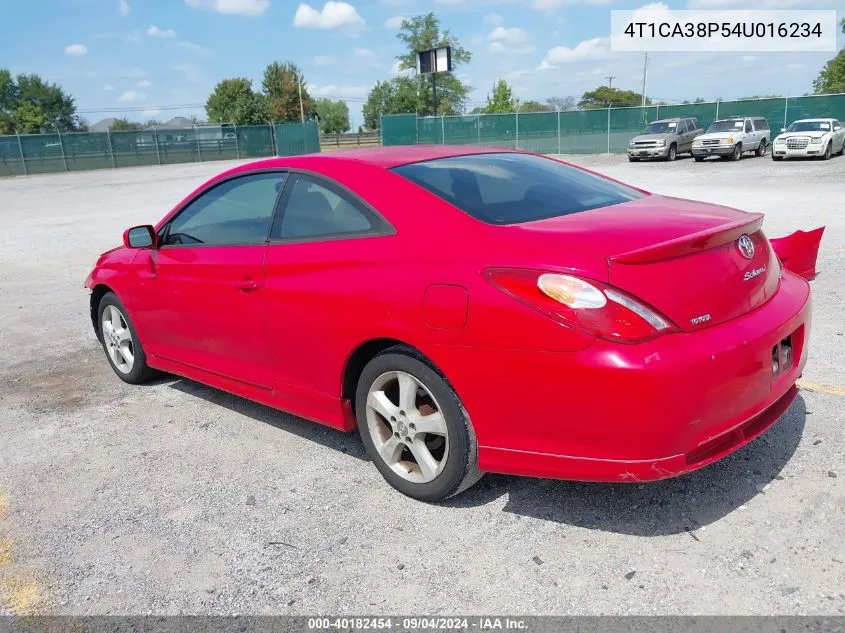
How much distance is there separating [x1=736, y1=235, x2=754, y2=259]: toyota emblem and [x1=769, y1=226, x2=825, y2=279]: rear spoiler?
3654 mm

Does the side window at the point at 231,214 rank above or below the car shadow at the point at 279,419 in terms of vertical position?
above

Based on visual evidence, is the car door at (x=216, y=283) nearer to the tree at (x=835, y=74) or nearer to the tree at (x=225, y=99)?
the tree at (x=835, y=74)

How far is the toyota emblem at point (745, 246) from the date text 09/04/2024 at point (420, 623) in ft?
5.50

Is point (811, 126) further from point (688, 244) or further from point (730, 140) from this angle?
point (688, 244)

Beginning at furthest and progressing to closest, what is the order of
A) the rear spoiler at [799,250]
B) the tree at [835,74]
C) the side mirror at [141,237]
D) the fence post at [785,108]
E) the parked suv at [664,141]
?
the tree at [835,74] → the fence post at [785,108] → the parked suv at [664,141] → the rear spoiler at [799,250] → the side mirror at [141,237]

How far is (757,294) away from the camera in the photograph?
2869mm

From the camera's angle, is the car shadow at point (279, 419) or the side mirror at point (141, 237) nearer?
the car shadow at point (279, 419)

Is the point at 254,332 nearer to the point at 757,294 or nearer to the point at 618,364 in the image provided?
the point at 618,364

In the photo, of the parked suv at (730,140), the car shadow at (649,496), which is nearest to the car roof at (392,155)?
the car shadow at (649,496)

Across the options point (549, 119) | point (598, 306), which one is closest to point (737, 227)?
point (598, 306)

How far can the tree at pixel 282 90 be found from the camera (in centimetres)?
8544

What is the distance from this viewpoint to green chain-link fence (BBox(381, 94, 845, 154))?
3177 centimetres

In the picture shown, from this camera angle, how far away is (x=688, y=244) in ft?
8.71

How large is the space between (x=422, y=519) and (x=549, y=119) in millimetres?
36888
